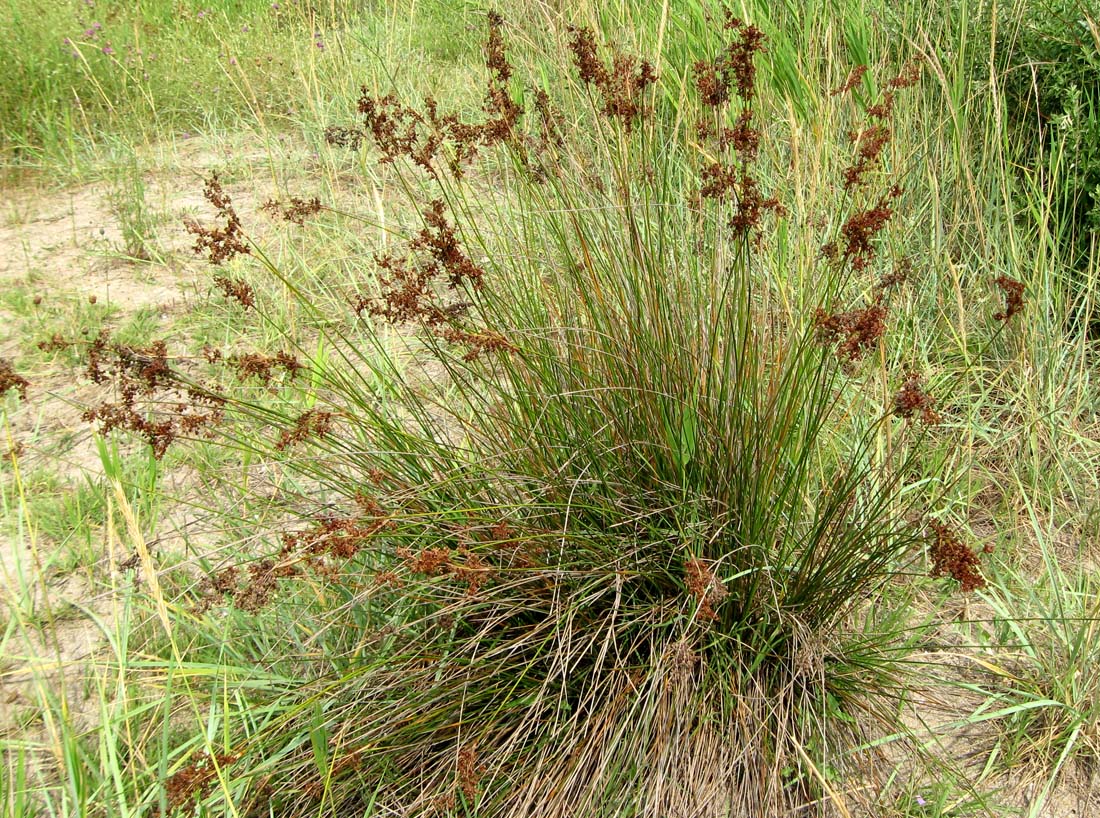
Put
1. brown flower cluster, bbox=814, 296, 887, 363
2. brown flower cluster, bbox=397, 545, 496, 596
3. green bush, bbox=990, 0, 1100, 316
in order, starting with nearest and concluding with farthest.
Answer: brown flower cluster, bbox=397, 545, 496, 596 < brown flower cluster, bbox=814, 296, 887, 363 < green bush, bbox=990, 0, 1100, 316

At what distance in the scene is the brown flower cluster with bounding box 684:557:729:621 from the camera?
1584mm

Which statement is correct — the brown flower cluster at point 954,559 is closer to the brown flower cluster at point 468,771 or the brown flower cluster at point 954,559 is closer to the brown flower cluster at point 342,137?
the brown flower cluster at point 468,771

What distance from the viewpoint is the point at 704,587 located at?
1640 mm

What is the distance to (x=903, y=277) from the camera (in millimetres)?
1846

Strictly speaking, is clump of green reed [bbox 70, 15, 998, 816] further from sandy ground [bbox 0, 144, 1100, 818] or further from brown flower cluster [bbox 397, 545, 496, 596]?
sandy ground [bbox 0, 144, 1100, 818]

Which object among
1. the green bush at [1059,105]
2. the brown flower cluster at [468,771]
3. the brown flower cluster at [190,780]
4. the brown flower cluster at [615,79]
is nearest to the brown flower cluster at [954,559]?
the brown flower cluster at [468,771]

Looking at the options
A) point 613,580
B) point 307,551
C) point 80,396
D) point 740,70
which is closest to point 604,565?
point 613,580

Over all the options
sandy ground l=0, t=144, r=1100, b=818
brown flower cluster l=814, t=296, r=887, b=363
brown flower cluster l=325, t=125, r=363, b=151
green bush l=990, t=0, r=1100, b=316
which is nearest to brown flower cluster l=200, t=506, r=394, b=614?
sandy ground l=0, t=144, r=1100, b=818

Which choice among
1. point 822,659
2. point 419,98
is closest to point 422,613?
point 822,659

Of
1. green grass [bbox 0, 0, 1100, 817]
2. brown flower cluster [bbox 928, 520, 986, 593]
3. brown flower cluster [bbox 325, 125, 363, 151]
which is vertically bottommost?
green grass [bbox 0, 0, 1100, 817]

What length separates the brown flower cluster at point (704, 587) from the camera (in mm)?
1584

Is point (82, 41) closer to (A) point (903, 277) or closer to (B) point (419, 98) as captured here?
(B) point (419, 98)

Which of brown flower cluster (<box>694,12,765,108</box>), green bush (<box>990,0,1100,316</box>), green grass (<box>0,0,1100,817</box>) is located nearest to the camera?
brown flower cluster (<box>694,12,765,108</box>)

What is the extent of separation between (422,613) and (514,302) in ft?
2.43
